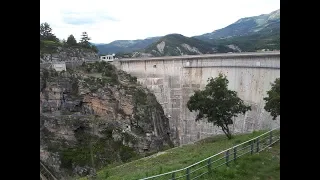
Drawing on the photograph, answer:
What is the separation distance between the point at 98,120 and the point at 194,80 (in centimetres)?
434

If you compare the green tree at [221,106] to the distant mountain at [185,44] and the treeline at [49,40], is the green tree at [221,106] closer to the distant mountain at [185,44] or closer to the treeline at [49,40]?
the treeline at [49,40]

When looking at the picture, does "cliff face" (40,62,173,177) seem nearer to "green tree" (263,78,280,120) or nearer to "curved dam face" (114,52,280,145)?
"curved dam face" (114,52,280,145)

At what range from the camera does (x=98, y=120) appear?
639 centimetres

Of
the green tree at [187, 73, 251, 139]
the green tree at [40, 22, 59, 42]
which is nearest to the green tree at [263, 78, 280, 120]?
the green tree at [40, 22, 59, 42]

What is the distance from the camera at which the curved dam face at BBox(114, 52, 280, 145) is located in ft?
18.8

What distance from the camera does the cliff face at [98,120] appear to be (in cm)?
441

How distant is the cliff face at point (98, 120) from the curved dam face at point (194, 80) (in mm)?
526

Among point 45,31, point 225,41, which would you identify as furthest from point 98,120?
point 45,31

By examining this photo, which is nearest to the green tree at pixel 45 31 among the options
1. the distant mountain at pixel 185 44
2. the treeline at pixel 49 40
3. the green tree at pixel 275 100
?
the treeline at pixel 49 40

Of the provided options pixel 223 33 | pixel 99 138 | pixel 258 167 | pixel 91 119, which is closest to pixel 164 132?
pixel 91 119

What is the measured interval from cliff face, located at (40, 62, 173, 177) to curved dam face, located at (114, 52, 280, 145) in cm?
53

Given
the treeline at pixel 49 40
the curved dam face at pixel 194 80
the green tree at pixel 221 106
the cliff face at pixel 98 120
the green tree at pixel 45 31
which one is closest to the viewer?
the green tree at pixel 45 31
